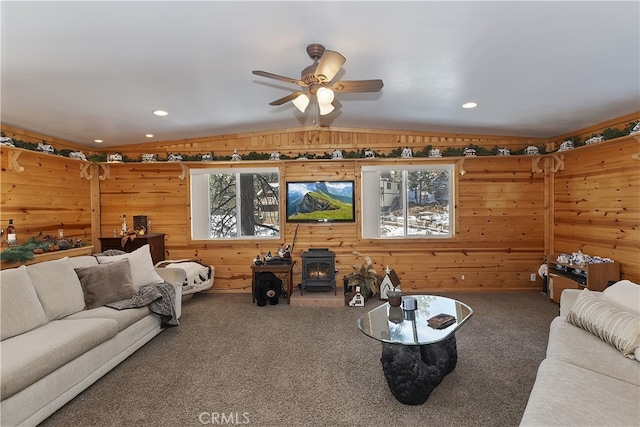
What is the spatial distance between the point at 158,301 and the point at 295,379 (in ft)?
5.92

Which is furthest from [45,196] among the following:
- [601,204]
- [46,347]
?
[601,204]

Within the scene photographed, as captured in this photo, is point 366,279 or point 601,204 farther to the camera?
point 366,279

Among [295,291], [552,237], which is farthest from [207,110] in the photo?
[552,237]

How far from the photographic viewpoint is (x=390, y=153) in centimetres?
507

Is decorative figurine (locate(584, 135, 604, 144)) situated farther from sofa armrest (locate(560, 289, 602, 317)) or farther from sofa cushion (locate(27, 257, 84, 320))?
sofa cushion (locate(27, 257, 84, 320))

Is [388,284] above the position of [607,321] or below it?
below

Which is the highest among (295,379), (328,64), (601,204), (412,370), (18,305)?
(328,64)

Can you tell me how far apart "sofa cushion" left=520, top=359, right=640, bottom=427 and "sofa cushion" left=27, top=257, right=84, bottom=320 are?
3529 millimetres

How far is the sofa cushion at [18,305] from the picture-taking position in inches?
90.1

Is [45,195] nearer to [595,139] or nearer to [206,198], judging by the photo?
[206,198]

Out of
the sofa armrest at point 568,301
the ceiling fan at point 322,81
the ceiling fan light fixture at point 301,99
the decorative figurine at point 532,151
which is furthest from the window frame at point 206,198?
the decorative figurine at point 532,151

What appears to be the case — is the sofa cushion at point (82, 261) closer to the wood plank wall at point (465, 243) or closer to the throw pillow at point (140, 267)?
the throw pillow at point (140, 267)

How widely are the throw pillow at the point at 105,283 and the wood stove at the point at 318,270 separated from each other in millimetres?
2326

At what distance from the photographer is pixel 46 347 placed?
2.11m
